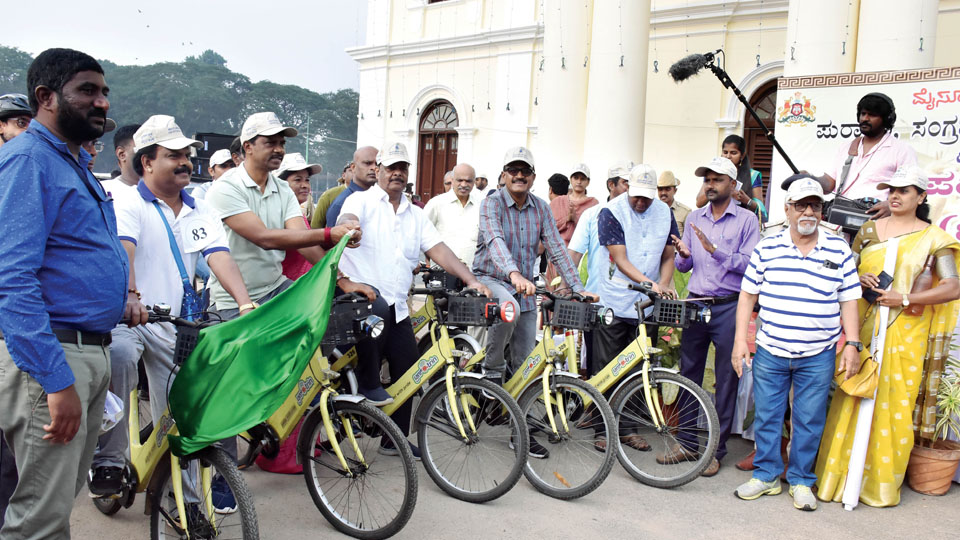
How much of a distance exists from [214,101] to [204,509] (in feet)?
202

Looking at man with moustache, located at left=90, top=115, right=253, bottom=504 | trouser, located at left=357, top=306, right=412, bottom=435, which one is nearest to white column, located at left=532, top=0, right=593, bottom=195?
trouser, located at left=357, top=306, right=412, bottom=435

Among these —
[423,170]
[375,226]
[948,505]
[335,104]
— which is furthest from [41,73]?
[335,104]

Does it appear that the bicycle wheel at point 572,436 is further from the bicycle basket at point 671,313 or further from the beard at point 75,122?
the beard at point 75,122

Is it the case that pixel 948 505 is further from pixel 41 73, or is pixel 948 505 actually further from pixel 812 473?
pixel 41 73

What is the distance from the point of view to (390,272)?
4875mm

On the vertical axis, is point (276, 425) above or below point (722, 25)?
below

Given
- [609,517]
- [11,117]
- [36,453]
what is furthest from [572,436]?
[11,117]

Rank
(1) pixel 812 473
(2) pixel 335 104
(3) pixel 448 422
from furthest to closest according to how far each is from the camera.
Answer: (2) pixel 335 104 → (1) pixel 812 473 → (3) pixel 448 422

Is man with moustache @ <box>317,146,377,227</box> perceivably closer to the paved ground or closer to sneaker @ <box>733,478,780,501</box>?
the paved ground

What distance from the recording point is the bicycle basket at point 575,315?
15.5 ft

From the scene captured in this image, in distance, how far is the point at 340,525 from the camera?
3.92 metres

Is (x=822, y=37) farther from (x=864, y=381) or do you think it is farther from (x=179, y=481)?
(x=179, y=481)

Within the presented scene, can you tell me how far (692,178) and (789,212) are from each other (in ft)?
35.6

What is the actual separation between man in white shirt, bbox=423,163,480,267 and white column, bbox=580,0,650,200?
5.52 meters
